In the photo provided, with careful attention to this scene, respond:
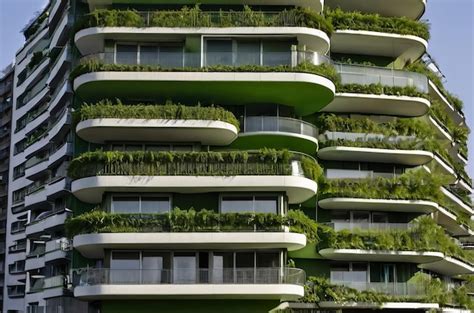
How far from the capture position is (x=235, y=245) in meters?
45.0

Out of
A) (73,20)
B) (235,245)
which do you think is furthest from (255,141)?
(73,20)

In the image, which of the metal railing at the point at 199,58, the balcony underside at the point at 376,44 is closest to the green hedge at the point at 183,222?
the metal railing at the point at 199,58

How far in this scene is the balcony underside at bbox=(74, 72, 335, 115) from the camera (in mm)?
46375

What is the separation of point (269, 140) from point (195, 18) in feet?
25.5

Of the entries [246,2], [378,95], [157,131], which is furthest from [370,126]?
[157,131]

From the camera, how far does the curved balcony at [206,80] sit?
46.4 meters

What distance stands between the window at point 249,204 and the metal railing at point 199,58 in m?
7.21

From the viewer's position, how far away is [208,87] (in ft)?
155

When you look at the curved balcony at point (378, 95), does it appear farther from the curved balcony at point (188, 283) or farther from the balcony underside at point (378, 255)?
the curved balcony at point (188, 283)

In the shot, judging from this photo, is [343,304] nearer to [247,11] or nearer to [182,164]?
[182,164]

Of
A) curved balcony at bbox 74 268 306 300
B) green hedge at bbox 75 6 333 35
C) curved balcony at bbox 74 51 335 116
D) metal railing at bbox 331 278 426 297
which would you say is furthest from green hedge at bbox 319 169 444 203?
green hedge at bbox 75 6 333 35

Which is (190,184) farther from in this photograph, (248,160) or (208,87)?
(208,87)

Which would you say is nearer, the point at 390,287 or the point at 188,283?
the point at 188,283

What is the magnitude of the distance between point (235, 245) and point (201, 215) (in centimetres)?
237
